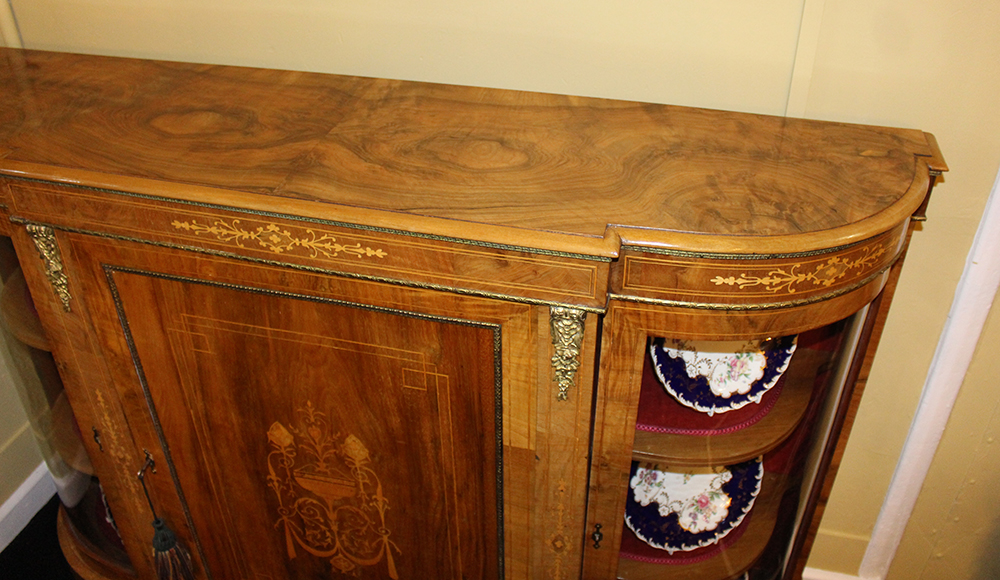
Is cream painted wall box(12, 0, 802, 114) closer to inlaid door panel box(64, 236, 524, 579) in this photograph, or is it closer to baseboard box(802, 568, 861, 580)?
inlaid door panel box(64, 236, 524, 579)

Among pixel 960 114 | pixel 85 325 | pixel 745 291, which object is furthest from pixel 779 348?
pixel 85 325

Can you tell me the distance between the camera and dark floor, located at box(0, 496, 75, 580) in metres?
1.61

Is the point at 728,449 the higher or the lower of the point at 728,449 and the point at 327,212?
the lower

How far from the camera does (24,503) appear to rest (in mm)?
1725

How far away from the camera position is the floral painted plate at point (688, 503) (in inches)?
46.0

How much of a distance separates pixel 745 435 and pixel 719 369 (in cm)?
12

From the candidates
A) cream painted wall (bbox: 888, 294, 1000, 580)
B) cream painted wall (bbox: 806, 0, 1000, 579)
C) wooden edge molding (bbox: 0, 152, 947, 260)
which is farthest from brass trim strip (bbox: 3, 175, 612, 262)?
cream painted wall (bbox: 888, 294, 1000, 580)

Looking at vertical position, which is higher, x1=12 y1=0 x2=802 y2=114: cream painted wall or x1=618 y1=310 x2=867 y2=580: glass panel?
x1=12 y1=0 x2=802 y2=114: cream painted wall

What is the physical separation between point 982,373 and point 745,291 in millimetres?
713

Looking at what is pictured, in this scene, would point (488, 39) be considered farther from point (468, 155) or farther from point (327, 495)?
point (327, 495)

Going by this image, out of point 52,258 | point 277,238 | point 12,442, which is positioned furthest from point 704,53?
point 12,442

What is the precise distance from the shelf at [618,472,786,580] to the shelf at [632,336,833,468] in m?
0.14

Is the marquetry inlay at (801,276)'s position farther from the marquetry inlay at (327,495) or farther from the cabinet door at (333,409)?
the marquetry inlay at (327,495)

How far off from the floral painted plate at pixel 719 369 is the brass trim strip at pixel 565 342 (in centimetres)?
15
